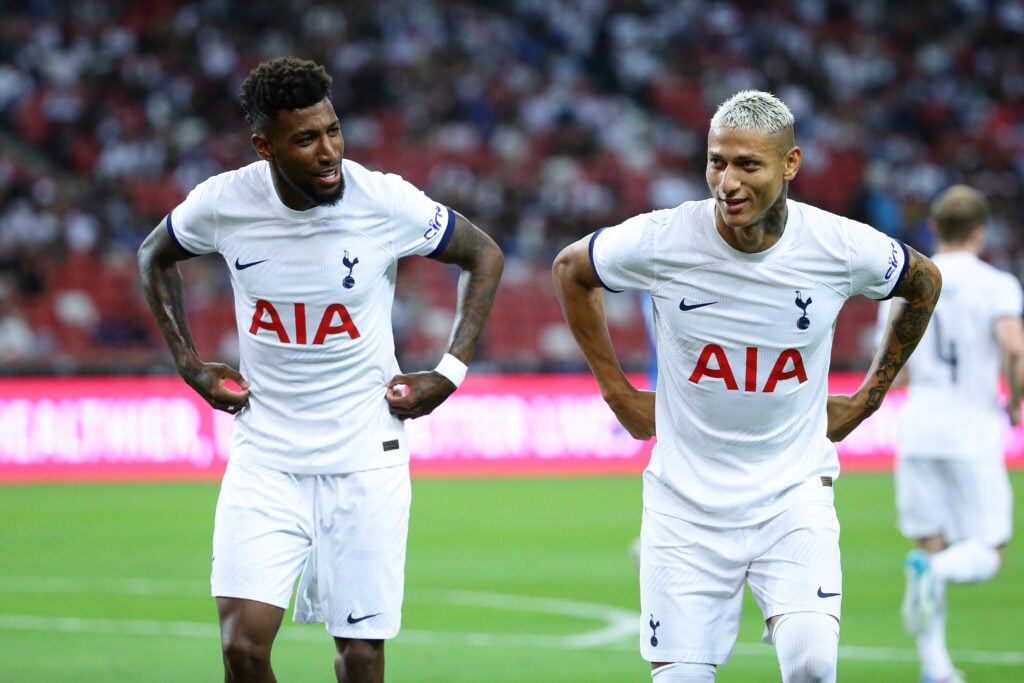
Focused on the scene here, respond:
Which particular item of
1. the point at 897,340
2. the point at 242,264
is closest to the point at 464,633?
the point at 242,264

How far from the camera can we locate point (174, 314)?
19.2ft

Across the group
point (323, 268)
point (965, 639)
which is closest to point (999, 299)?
point (965, 639)

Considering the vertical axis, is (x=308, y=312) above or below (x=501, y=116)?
below

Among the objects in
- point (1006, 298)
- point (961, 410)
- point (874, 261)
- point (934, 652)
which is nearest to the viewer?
point (874, 261)

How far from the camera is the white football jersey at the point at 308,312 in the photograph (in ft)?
18.0

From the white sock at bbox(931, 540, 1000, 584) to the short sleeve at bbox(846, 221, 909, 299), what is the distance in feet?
9.63

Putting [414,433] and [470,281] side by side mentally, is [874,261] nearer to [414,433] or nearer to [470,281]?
[470,281]

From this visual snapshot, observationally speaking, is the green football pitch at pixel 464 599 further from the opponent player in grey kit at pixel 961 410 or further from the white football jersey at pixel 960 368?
the white football jersey at pixel 960 368

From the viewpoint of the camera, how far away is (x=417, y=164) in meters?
24.2

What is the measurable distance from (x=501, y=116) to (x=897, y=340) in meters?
20.2

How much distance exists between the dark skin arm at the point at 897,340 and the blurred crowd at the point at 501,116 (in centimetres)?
1419

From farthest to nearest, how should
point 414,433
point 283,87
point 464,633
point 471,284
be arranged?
point 414,433 < point 464,633 < point 471,284 < point 283,87

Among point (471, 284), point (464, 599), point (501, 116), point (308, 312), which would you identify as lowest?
point (464, 599)

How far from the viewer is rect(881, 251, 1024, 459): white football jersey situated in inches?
310
